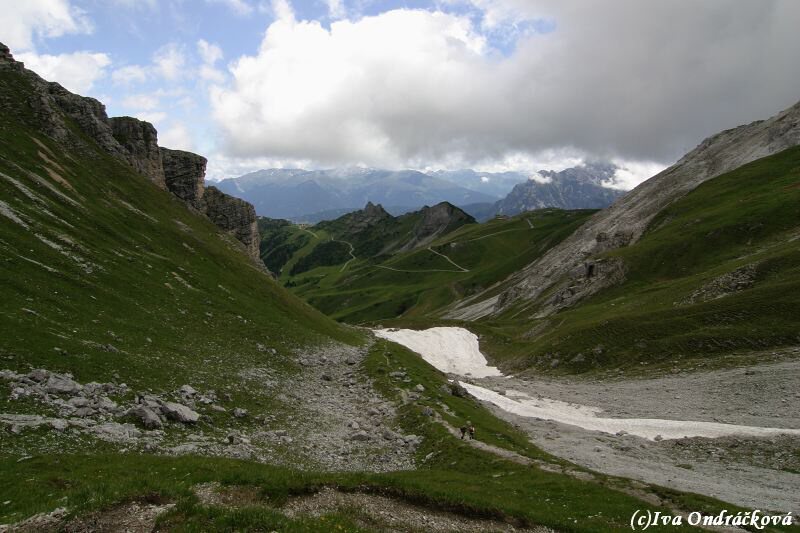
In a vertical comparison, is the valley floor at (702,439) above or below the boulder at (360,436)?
above

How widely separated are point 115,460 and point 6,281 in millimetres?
21329

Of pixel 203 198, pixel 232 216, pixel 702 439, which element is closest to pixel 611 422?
pixel 702 439

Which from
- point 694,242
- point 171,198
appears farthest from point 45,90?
point 694,242

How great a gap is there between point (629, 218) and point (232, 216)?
13298 cm

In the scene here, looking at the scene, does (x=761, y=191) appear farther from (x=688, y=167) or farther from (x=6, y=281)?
(x=6, y=281)

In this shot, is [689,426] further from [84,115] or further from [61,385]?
[84,115]

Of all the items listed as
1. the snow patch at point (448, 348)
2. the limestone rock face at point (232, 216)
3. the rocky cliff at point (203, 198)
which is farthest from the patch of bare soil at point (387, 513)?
the limestone rock face at point (232, 216)

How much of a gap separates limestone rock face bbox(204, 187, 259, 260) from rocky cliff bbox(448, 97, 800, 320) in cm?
7359

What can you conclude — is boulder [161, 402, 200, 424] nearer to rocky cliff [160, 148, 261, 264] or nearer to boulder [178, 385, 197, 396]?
boulder [178, 385, 197, 396]

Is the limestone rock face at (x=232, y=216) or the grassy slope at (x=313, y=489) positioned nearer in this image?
the grassy slope at (x=313, y=489)

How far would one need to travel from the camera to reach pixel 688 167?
180 metres

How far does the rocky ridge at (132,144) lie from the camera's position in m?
67.8

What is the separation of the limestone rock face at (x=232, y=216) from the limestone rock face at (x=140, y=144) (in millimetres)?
9899

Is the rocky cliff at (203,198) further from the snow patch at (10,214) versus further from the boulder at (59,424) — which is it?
the boulder at (59,424)
